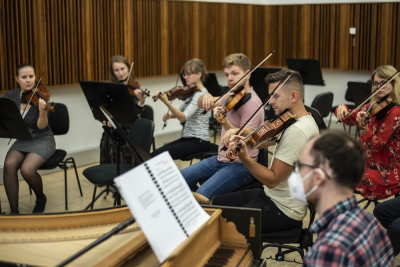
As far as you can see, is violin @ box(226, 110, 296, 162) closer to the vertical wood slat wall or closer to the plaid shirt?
the plaid shirt

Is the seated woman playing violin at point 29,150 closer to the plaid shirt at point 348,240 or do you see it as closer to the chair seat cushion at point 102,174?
the chair seat cushion at point 102,174

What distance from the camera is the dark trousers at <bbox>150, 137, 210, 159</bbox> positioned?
4.52 m

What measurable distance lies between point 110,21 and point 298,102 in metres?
3.88

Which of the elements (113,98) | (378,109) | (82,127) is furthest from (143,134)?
(82,127)

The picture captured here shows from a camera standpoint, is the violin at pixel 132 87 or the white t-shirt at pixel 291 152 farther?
the violin at pixel 132 87

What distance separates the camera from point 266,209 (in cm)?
289

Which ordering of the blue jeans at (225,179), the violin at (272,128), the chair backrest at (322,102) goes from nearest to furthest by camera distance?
the violin at (272,128)
the blue jeans at (225,179)
the chair backrest at (322,102)

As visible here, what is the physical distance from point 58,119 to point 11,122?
Answer: 88 centimetres

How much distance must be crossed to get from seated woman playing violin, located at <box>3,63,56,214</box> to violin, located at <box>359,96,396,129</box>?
2646mm

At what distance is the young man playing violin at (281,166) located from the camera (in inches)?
109

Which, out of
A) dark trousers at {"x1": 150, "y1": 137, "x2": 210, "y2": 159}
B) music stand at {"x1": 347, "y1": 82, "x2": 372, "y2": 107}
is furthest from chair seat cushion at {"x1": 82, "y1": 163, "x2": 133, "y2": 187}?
music stand at {"x1": 347, "y1": 82, "x2": 372, "y2": 107}

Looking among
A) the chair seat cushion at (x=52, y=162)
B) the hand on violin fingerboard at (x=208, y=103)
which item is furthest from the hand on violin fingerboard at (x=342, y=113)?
the chair seat cushion at (x=52, y=162)

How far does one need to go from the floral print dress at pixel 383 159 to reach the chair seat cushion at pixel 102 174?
1856 millimetres

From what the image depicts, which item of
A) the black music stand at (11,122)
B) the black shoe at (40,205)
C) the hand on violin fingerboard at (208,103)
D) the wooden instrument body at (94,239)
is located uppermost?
the hand on violin fingerboard at (208,103)
